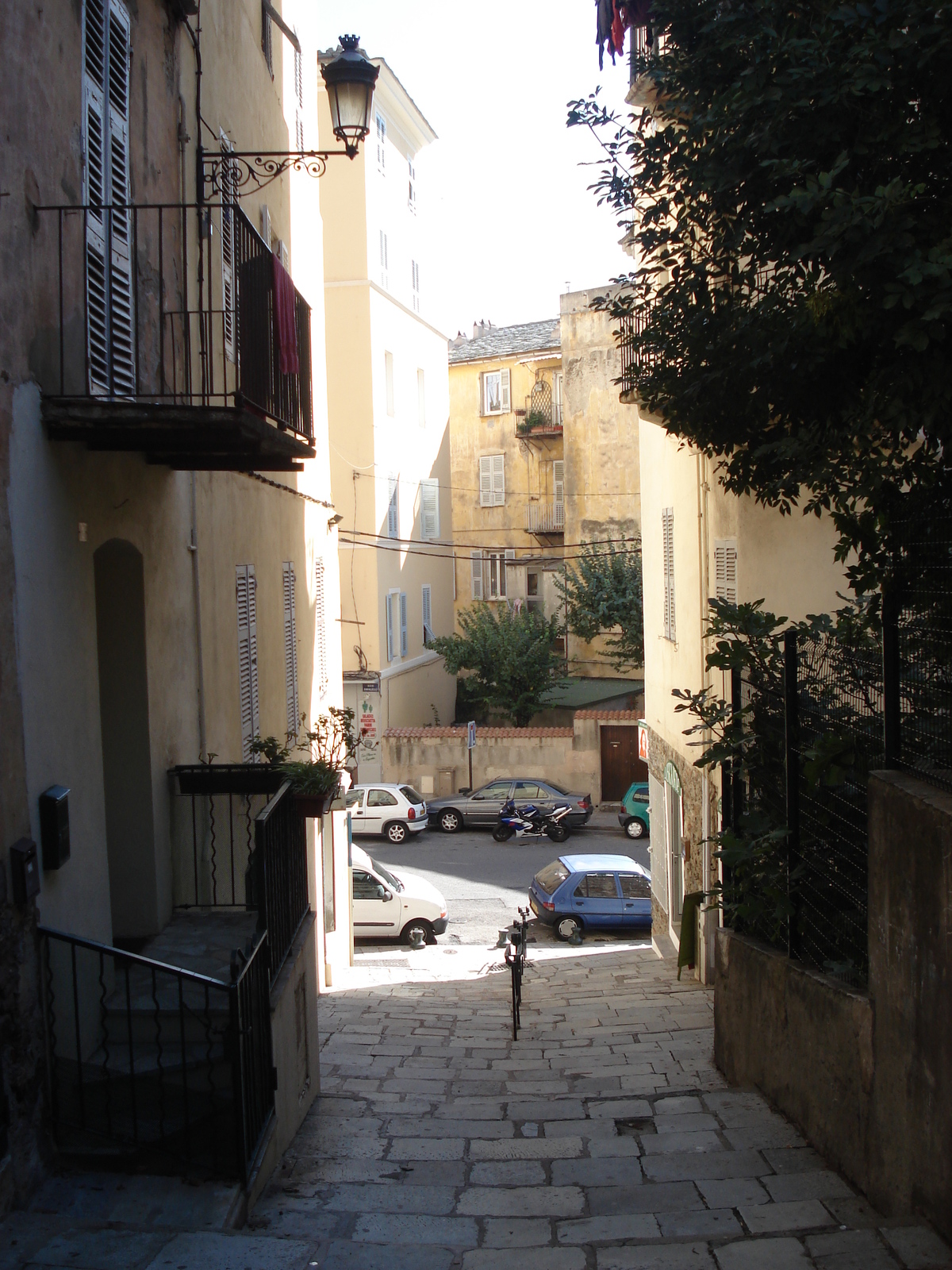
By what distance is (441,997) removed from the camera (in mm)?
13344

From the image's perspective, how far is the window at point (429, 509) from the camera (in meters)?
33.0

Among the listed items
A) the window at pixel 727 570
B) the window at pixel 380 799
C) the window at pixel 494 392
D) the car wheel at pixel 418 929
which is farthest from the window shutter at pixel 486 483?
the window at pixel 727 570

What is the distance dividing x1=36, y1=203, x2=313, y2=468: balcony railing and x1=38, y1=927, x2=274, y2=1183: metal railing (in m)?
2.57

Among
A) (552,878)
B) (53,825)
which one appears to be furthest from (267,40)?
(552,878)

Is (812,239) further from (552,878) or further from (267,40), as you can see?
(552,878)

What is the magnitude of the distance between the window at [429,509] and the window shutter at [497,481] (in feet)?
18.5

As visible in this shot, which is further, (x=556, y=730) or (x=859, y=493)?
(x=556, y=730)

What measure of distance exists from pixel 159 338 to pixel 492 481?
107ft

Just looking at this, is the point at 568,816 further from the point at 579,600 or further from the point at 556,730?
the point at 579,600

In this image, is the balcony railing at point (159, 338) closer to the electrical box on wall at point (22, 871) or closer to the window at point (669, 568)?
the electrical box on wall at point (22, 871)

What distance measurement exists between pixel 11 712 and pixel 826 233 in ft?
16.1

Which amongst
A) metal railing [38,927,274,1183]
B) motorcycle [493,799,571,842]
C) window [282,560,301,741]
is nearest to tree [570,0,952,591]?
metal railing [38,927,274,1183]

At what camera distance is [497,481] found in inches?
1560

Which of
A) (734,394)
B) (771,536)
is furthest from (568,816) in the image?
(734,394)
